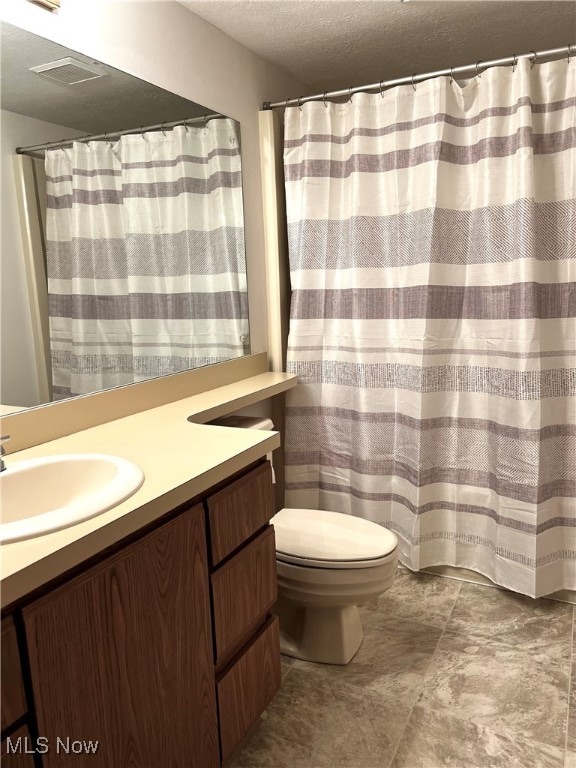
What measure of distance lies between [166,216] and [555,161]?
1.39 meters

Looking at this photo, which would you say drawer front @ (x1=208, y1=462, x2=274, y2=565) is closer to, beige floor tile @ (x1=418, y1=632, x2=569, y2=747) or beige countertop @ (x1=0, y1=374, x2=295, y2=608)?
beige countertop @ (x1=0, y1=374, x2=295, y2=608)

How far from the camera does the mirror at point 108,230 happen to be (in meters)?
1.44

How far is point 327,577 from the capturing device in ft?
5.67

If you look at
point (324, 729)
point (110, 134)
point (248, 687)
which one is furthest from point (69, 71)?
point (324, 729)

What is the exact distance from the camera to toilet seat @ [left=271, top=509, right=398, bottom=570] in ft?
5.68

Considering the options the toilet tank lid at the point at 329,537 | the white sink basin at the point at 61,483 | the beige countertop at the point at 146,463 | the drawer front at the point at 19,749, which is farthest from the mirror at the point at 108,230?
the drawer front at the point at 19,749

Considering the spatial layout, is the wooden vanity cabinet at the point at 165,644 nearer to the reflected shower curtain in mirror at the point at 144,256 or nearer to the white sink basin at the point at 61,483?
the white sink basin at the point at 61,483

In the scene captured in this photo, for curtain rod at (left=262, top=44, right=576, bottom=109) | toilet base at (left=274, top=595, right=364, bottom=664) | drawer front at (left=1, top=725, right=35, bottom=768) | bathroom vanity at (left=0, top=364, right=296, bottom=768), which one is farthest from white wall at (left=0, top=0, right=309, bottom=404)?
drawer front at (left=1, top=725, right=35, bottom=768)

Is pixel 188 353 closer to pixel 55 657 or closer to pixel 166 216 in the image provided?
pixel 166 216

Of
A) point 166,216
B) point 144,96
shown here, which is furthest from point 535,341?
point 144,96

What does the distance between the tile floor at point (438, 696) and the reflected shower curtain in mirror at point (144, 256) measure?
116 centimetres

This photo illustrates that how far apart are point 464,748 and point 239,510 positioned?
2.99 feet

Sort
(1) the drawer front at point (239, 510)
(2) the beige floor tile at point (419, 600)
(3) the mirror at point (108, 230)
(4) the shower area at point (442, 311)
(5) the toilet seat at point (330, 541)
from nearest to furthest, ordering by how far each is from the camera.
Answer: (1) the drawer front at point (239, 510)
(3) the mirror at point (108, 230)
(5) the toilet seat at point (330, 541)
(4) the shower area at point (442, 311)
(2) the beige floor tile at point (419, 600)

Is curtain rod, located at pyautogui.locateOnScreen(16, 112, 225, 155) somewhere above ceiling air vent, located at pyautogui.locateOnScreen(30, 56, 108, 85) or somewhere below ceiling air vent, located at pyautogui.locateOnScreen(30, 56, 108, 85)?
below
